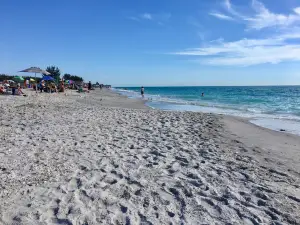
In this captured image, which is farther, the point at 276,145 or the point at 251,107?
the point at 251,107

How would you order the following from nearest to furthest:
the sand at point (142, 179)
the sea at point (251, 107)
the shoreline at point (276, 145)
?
the sand at point (142, 179) → the shoreline at point (276, 145) → the sea at point (251, 107)

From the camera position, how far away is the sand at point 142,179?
3.39 m

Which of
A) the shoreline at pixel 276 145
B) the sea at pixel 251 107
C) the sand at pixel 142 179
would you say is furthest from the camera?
the sea at pixel 251 107

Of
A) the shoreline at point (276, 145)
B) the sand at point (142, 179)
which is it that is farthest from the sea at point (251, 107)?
the sand at point (142, 179)

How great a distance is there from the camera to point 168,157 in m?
5.83

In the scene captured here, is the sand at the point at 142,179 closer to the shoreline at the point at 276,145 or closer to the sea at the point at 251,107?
the shoreline at the point at 276,145

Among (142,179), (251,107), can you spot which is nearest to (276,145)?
(142,179)

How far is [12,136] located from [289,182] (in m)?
6.60

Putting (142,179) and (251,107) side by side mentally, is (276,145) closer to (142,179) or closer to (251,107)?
(142,179)

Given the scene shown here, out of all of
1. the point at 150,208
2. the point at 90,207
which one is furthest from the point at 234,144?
the point at 90,207

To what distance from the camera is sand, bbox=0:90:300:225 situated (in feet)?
11.1

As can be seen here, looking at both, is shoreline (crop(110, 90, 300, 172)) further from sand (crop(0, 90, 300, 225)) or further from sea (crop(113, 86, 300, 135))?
sea (crop(113, 86, 300, 135))

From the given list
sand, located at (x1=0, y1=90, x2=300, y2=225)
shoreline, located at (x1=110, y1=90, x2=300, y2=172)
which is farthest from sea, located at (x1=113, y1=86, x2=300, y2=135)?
sand, located at (x1=0, y1=90, x2=300, y2=225)

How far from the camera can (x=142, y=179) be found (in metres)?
4.52
